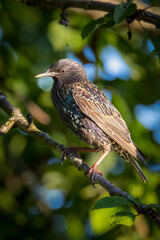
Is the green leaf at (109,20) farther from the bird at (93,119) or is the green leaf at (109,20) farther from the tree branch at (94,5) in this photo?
the bird at (93,119)

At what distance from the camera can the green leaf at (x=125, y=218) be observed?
243 centimetres

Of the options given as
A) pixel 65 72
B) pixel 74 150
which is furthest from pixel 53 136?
pixel 65 72

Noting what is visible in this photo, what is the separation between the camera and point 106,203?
2.38 meters

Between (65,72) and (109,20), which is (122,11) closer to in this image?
(109,20)

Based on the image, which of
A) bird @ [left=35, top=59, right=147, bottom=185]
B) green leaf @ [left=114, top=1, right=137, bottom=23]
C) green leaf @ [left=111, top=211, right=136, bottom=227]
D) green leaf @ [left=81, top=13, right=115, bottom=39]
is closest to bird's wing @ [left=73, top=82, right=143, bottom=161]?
bird @ [left=35, top=59, right=147, bottom=185]

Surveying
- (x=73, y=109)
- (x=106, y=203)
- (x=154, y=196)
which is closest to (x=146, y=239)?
(x=154, y=196)

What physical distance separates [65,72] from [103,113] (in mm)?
847

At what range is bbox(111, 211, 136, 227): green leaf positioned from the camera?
2.43 metres

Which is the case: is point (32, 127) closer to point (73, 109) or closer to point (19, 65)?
point (73, 109)

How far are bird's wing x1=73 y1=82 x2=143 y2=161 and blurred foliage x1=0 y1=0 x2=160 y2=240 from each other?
18 cm

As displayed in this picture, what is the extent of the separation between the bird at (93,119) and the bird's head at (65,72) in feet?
0.31

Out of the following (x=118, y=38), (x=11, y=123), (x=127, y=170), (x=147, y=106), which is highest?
(x=118, y=38)

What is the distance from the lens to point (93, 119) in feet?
15.6

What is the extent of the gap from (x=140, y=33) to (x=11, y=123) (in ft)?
9.64
